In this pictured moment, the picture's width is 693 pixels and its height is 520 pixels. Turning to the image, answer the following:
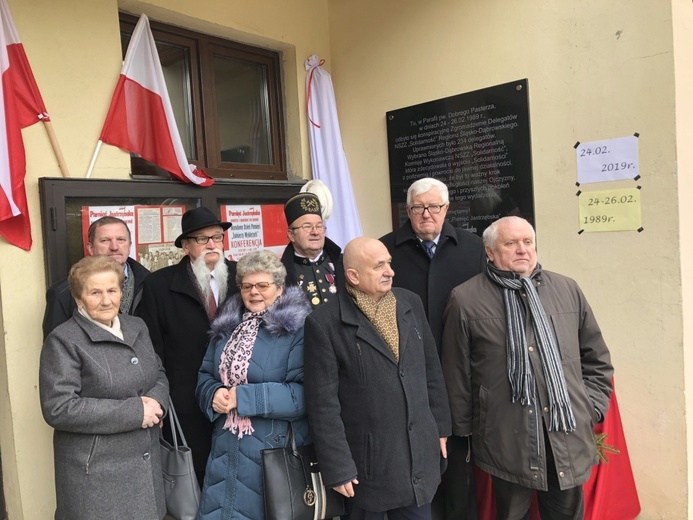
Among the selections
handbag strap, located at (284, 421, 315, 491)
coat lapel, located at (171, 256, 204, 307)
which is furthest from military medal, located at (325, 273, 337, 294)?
handbag strap, located at (284, 421, 315, 491)

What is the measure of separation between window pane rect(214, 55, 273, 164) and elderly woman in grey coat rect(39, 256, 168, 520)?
6.74 ft

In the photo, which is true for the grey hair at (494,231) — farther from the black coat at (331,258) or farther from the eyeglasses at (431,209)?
the black coat at (331,258)

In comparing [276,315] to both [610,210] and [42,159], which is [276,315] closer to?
[42,159]

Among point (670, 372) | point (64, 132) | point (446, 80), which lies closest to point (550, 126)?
point (446, 80)

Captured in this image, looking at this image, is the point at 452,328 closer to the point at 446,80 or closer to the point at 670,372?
the point at 670,372

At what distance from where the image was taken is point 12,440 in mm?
2764

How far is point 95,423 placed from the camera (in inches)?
80.6

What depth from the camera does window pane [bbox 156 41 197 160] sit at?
380 centimetres

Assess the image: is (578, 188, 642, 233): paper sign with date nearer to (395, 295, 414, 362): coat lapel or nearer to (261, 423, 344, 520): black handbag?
(395, 295, 414, 362): coat lapel

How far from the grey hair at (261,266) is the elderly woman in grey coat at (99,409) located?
0.52 m

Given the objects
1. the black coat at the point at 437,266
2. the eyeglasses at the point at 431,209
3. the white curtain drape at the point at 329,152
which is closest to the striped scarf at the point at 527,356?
the black coat at the point at 437,266

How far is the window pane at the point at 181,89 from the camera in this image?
380cm

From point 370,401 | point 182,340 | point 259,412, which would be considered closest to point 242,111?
point 182,340

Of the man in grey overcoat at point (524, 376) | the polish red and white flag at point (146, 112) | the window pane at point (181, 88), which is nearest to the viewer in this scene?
the man in grey overcoat at point (524, 376)
